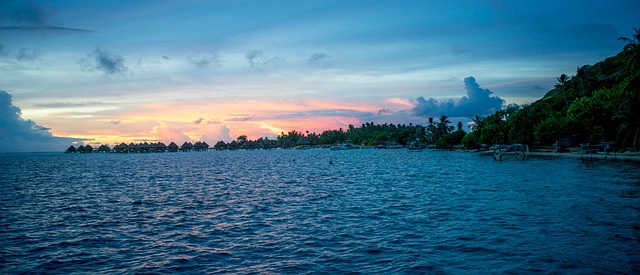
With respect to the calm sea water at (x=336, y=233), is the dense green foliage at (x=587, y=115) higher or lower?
higher

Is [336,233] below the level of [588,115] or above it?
below

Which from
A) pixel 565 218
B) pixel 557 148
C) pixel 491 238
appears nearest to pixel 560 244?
pixel 491 238

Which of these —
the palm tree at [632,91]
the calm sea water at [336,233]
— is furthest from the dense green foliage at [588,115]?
the calm sea water at [336,233]

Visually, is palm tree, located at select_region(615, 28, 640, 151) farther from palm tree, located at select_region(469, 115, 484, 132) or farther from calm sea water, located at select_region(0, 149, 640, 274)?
palm tree, located at select_region(469, 115, 484, 132)

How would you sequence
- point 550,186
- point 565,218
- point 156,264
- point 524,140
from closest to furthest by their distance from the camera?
1. point 156,264
2. point 565,218
3. point 550,186
4. point 524,140

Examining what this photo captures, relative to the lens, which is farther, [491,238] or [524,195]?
[524,195]

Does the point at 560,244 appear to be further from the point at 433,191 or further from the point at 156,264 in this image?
the point at 433,191

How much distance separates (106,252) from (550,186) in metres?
38.4

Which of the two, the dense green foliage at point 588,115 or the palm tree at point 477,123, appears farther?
the palm tree at point 477,123

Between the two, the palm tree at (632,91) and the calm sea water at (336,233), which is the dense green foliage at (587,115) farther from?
the calm sea water at (336,233)

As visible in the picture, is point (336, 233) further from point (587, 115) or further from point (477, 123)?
point (477, 123)

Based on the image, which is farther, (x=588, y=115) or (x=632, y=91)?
(x=588, y=115)

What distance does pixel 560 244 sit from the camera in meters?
18.1

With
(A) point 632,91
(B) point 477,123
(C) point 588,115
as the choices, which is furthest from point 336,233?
(B) point 477,123
